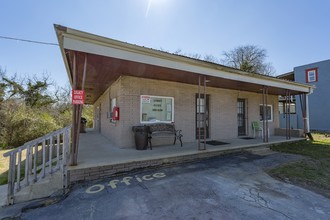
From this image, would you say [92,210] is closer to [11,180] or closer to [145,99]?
[11,180]

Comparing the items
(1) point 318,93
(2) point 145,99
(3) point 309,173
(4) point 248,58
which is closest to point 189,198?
(3) point 309,173

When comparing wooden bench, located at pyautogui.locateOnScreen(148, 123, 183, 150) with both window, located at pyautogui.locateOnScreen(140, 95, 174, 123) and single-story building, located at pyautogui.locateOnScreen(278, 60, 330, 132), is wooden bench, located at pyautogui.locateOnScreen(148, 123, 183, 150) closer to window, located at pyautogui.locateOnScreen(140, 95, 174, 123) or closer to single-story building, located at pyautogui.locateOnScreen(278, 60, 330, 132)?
window, located at pyautogui.locateOnScreen(140, 95, 174, 123)

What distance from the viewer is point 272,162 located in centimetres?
504

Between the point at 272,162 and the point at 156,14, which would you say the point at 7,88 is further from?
the point at 272,162

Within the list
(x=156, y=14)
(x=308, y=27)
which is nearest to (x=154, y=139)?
(x=156, y=14)

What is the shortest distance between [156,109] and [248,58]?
2233 cm

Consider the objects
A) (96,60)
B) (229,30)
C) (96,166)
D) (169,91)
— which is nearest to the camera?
(96,166)

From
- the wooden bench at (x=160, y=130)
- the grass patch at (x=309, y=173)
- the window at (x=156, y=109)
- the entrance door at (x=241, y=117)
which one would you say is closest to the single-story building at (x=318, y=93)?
the entrance door at (x=241, y=117)

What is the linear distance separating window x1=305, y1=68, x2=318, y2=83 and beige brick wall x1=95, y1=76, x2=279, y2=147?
860 centimetres

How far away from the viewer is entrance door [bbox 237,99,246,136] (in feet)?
29.2

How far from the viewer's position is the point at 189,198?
284 centimetres

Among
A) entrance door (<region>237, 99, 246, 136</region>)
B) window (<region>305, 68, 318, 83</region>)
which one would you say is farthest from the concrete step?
window (<region>305, 68, 318, 83</region>)

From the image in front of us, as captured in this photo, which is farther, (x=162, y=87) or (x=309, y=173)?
(x=162, y=87)

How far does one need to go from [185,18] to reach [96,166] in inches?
275
